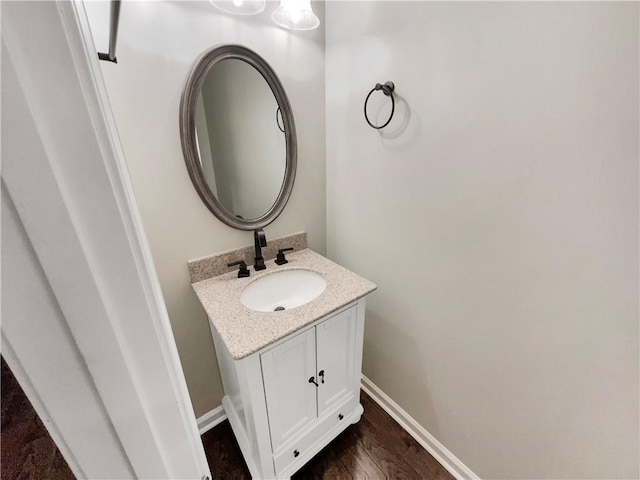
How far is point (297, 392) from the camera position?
99cm

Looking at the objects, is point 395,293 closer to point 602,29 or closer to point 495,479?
point 495,479

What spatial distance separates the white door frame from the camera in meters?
0.20

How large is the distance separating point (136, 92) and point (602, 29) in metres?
1.30

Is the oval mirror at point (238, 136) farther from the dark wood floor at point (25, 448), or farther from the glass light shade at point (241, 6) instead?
the dark wood floor at point (25, 448)

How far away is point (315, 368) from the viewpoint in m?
1.01

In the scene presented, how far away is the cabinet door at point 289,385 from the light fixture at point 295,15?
123 cm

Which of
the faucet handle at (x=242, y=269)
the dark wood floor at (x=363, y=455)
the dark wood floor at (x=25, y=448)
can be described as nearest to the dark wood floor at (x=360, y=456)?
the dark wood floor at (x=363, y=455)

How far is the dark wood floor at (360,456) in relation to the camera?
1.16 metres

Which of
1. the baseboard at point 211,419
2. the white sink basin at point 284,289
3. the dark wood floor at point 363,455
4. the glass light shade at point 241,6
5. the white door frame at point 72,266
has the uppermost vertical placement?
the glass light shade at point 241,6

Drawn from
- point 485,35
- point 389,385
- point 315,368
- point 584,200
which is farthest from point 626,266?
point 389,385

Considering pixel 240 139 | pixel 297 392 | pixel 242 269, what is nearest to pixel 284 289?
pixel 242 269

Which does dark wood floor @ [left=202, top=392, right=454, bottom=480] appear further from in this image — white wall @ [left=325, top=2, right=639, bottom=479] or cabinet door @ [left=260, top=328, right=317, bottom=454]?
cabinet door @ [left=260, top=328, right=317, bottom=454]

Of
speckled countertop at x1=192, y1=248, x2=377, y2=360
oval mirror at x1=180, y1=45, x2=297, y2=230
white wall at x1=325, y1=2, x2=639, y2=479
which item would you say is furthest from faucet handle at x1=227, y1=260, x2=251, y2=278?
white wall at x1=325, y1=2, x2=639, y2=479

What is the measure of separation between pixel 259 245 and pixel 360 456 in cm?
112
